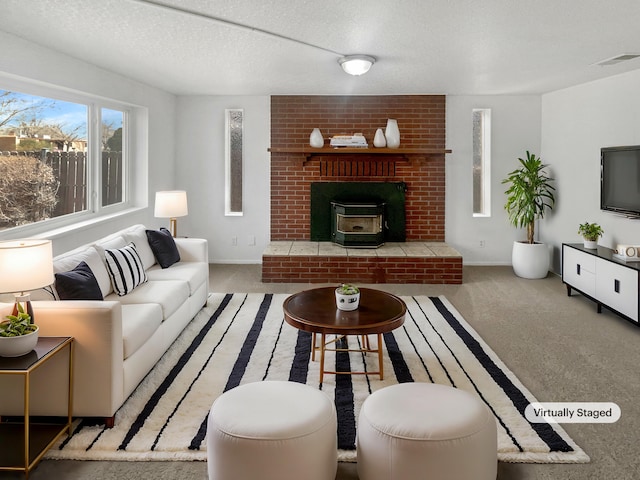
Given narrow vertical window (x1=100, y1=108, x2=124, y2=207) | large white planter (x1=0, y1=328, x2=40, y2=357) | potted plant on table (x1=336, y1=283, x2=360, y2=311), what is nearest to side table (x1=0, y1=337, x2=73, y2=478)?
large white planter (x1=0, y1=328, x2=40, y2=357)

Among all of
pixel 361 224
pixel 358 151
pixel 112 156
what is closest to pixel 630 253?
pixel 361 224

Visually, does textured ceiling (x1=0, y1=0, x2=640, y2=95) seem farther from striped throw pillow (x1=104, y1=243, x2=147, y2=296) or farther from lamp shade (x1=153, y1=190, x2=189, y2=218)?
striped throw pillow (x1=104, y1=243, x2=147, y2=296)

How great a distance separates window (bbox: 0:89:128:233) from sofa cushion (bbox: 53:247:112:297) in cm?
71

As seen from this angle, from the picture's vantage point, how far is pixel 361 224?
680 cm

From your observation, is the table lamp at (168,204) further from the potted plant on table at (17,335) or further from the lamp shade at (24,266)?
the potted plant on table at (17,335)

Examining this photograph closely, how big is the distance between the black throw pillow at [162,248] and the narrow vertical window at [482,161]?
412 centimetres

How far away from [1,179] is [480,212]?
18.3ft

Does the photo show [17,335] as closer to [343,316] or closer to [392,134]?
[343,316]

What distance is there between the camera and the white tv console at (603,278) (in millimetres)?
4383

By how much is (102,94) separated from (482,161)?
4.70m

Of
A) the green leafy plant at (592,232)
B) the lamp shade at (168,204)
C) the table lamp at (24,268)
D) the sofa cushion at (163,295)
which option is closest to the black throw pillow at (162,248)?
the lamp shade at (168,204)

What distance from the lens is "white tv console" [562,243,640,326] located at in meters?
4.38

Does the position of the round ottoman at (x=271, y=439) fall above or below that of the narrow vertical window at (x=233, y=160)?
below

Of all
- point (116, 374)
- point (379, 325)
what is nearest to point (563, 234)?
point (379, 325)
